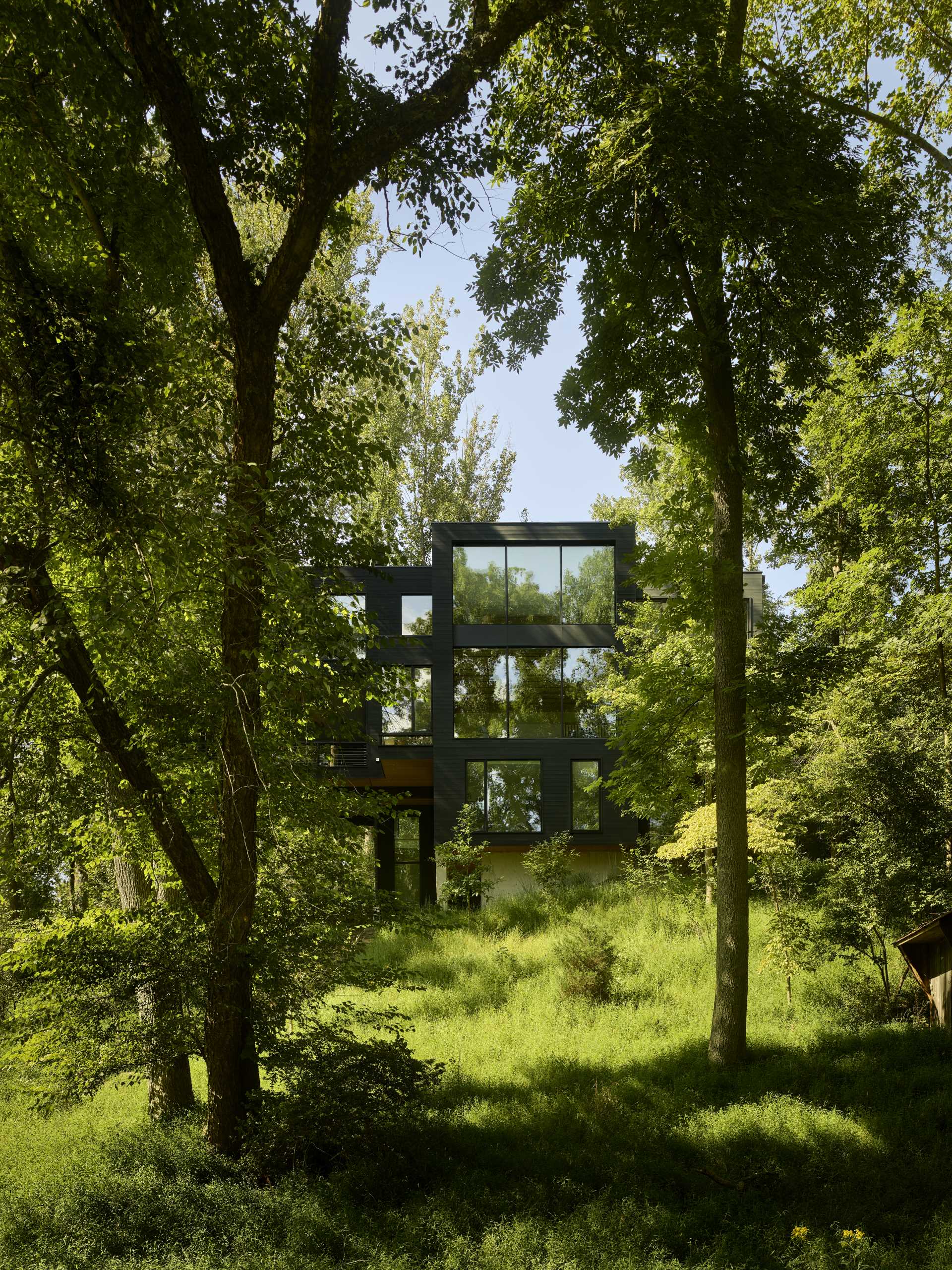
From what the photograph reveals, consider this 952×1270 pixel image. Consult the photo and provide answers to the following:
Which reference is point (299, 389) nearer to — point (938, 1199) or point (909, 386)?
point (938, 1199)

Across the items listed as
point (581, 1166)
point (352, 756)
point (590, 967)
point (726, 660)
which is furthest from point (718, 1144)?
point (352, 756)

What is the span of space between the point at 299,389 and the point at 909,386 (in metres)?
9.90

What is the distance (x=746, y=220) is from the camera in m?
8.40

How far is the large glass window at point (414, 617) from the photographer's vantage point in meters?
23.6

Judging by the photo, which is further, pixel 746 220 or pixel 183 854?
pixel 746 220

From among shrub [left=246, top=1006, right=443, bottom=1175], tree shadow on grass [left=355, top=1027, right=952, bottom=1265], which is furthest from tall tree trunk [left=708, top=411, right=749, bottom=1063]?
shrub [left=246, top=1006, right=443, bottom=1175]

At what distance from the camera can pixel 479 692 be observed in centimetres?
2261

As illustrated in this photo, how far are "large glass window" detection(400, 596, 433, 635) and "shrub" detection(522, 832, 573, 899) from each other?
21.9 feet

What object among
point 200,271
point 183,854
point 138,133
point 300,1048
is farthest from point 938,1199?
point 200,271

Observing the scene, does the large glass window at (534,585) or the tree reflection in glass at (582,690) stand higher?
the large glass window at (534,585)

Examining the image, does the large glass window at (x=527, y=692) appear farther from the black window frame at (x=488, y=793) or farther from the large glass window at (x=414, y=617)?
the large glass window at (x=414, y=617)

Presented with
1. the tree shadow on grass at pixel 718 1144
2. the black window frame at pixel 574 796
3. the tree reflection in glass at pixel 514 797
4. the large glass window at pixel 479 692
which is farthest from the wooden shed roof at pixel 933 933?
the large glass window at pixel 479 692

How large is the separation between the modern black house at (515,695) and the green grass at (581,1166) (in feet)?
30.4

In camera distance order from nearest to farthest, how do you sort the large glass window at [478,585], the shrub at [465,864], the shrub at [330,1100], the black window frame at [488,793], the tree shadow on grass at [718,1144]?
the tree shadow on grass at [718,1144]
the shrub at [330,1100]
the shrub at [465,864]
the black window frame at [488,793]
the large glass window at [478,585]
